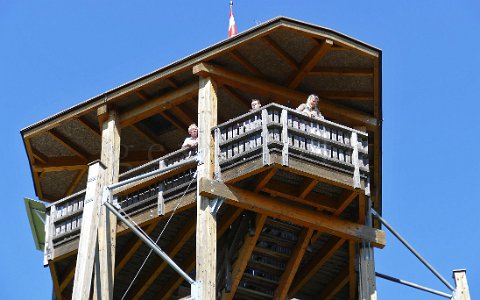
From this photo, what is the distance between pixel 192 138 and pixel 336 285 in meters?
4.76

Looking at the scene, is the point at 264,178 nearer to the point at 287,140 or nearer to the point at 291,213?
the point at 287,140

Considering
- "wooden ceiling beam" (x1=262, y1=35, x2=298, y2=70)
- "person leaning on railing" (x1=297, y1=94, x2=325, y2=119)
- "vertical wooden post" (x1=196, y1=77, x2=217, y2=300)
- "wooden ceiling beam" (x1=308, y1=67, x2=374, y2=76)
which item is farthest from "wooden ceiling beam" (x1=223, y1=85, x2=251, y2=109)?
"person leaning on railing" (x1=297, y1=94, x2=325, y2=119)

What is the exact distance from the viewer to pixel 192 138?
123ft

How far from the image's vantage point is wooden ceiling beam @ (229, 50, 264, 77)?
1467 inches

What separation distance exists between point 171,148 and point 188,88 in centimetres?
317

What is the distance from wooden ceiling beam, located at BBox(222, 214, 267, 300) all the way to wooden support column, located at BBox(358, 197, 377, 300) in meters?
2.38

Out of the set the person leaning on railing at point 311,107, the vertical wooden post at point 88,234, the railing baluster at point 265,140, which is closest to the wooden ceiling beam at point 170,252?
the vertical wooden post at point 88,234

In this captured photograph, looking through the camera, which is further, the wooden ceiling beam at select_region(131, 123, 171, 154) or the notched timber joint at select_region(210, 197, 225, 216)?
the wooden ceiling beam at select_region(131, 123, 171, 154)

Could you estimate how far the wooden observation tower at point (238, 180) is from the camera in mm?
35688

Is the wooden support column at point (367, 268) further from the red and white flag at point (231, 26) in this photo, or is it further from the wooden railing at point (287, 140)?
the red and white flag at point (231, 26)

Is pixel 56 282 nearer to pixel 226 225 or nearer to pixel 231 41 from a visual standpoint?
pixel 226 225

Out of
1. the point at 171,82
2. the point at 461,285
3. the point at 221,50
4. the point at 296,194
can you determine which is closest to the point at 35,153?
the point at 171,82

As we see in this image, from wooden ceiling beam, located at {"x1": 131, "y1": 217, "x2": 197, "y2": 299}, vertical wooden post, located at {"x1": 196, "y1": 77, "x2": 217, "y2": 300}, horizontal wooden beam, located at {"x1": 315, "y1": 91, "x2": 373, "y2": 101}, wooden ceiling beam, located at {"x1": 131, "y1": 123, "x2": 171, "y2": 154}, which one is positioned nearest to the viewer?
vertical wooden post, located at {"x1": 196, "y1": 77, "x2": 217, "y2": 300}

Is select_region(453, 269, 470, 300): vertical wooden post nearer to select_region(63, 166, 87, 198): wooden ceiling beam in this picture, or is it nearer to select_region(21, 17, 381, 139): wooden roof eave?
select_region(21, 17, 381, 139): wooden roof eave
